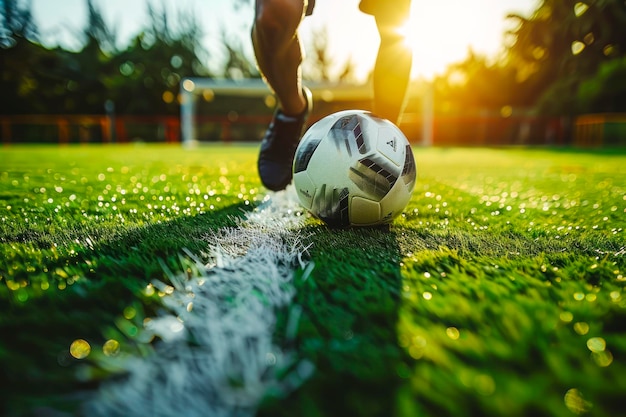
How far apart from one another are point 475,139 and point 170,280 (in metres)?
24.9

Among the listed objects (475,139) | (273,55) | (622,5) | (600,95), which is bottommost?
(475,139)

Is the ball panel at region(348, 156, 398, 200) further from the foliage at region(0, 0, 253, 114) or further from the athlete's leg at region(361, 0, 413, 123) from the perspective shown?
the foliage at region(0, 0, 253, 114)

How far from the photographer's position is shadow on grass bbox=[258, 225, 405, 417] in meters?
0.66

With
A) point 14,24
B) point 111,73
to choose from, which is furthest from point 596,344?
point 111,73

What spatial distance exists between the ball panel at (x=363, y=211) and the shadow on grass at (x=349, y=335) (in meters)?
0.29

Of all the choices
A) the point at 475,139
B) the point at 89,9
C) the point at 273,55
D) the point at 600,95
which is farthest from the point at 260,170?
the point at 89,9

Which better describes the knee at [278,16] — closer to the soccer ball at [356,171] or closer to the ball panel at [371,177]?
the soccer ball at [356,171]

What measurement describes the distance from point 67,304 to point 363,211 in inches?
41.5

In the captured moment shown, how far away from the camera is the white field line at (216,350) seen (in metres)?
0.68

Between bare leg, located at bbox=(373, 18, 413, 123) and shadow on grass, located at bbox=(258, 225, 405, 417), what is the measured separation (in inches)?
52.9

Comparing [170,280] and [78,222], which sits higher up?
[170,280]

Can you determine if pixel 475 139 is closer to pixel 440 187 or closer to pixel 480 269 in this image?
pixel 440 187

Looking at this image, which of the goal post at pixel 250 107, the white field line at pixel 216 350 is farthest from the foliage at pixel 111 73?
the white field line at pixel 216 350

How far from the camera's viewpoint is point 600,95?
2384cm
